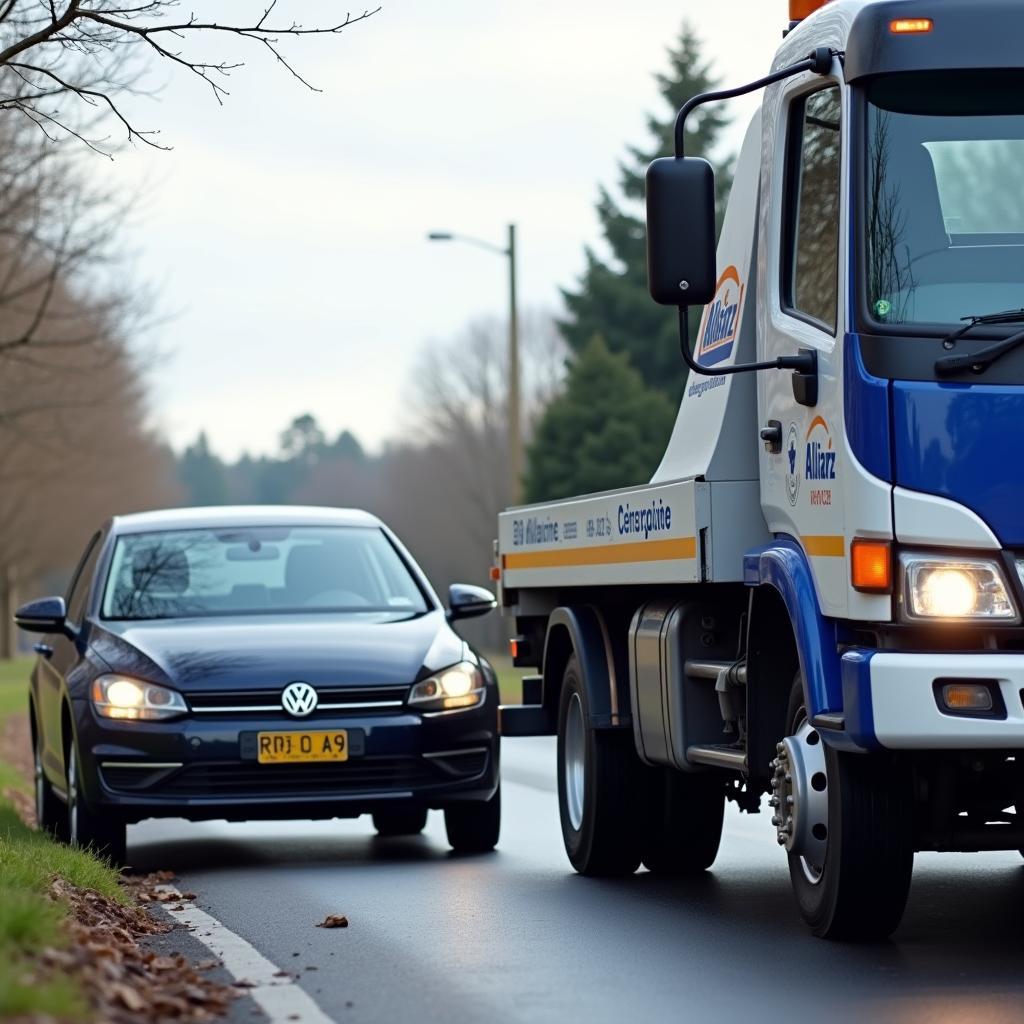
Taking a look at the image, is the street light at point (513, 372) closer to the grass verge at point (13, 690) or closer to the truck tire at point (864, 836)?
the grass verge at point (13, 690)

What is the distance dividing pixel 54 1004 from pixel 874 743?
9.18ft

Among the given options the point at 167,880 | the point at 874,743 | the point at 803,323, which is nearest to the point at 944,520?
the point at 874,743

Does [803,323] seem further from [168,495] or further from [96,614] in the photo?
[168,495]

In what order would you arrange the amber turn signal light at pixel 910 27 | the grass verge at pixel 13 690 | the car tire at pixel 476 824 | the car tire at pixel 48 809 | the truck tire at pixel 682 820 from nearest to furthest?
the amber turn signal light at pixel 910 27
the truck tire at pixel 682 820
the car tire at pixel 476 824
the car tire at pixel 48 809
the grass verge at pixel 13 690

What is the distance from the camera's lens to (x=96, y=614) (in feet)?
40.2

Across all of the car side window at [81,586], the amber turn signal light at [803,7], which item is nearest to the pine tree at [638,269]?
the car side window at [81,586]

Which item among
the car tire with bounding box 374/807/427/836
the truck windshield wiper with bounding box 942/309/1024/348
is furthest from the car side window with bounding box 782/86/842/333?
the car tire with bounding box 374/807/427/836

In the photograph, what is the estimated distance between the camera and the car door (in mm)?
12195

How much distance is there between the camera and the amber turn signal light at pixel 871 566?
24.4ft

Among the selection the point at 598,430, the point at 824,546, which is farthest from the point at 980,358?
the point at 598,430

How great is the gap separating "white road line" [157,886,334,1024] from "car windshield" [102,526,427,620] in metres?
3.07

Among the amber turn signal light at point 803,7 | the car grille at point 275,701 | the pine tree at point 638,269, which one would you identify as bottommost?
the car grille at point 275,701

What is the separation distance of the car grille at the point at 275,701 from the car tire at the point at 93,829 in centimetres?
68

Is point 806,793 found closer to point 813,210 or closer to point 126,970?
point 813,210
